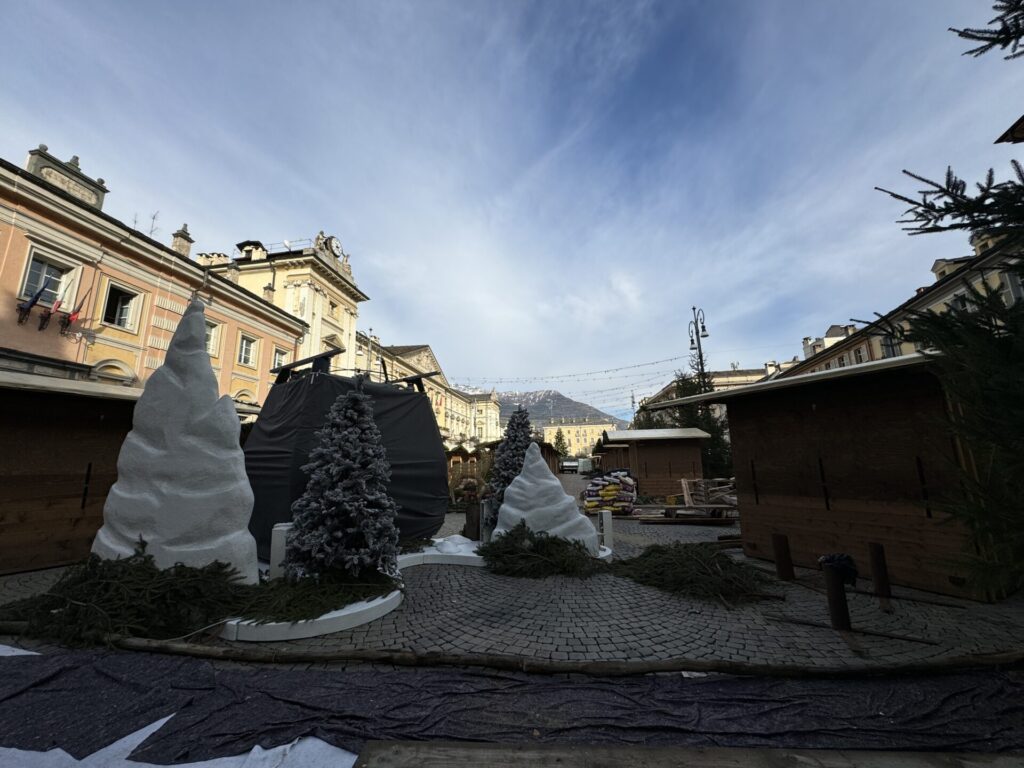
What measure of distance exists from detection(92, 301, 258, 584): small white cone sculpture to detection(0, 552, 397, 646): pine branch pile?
0.21m

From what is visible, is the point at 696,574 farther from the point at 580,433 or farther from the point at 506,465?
the point at 580,433

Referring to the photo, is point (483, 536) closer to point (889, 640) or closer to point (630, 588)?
point (630, 588)

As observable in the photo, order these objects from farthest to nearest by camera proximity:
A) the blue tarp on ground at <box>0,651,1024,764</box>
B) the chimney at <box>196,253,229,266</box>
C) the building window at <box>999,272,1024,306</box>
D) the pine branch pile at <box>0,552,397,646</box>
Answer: the chimney at <box>196,253,229,266</box> → the pine branch pile at <box>0,552,397,646</box> → the building window at <box>999,272,1024,306</box> → the blue tarp on ground at <box>0,651,1024,764</box>

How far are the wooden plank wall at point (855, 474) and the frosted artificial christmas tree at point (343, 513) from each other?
21.0 ft

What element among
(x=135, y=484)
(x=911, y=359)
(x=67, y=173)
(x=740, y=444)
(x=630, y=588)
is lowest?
(x=630, y=588)

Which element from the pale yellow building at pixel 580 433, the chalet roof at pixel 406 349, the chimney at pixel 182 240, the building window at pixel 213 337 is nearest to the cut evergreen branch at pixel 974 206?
the building window at pixel 213 337

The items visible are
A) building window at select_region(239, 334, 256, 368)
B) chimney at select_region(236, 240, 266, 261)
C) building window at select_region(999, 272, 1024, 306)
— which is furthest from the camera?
chimney at select_region(236, 240, 266, 261)

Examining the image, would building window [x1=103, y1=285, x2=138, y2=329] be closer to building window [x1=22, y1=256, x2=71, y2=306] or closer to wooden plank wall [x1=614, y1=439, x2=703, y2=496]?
building window [x1=22, y1=256, x2=71, y2=306]

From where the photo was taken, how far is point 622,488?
1523cm

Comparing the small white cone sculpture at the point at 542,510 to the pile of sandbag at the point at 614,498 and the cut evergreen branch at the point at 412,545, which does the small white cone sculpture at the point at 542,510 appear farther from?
the pile of sandbag at the point at 614,498

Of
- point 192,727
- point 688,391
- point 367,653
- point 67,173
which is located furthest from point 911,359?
point 67,173

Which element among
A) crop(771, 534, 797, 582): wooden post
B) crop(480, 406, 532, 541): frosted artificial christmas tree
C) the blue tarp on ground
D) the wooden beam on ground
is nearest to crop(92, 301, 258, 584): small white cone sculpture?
the blue tarp on ground

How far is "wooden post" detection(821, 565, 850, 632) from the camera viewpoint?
4.05m

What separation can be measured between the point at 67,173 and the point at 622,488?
24.3m
